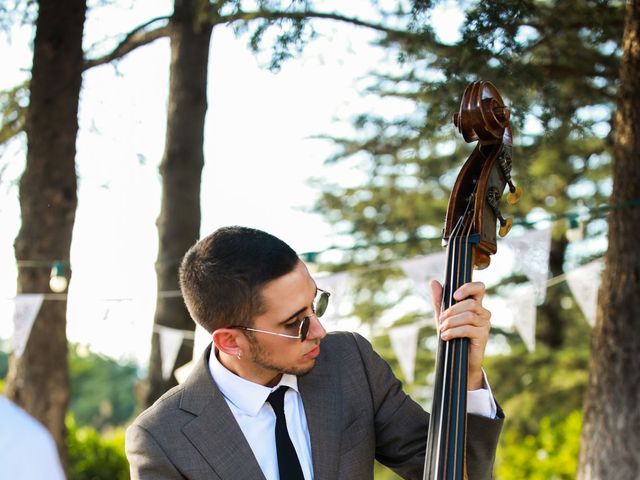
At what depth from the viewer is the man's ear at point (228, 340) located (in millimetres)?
2328

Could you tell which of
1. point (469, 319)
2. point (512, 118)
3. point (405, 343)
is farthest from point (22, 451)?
point (405, 343)

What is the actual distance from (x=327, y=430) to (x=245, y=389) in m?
0.24

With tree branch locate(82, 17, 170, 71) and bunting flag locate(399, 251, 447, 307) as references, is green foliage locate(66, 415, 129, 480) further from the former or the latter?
bunting flag locate(399, 251, 447, 307)

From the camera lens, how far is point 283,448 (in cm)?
227

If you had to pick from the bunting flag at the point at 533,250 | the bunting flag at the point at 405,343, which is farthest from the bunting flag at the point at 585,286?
the bunting flag at the point at 405,343

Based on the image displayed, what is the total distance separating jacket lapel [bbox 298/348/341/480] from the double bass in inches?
12.9

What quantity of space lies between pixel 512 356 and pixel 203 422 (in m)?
9.00

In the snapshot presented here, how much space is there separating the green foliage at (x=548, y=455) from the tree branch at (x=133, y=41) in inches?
195

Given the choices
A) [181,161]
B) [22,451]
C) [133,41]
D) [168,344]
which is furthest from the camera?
[133,41]

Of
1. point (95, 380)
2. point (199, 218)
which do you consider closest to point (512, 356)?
point (199, 218)

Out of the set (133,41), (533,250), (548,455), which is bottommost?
(548,455)

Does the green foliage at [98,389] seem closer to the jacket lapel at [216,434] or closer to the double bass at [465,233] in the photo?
the jacket lapel at [216,434]

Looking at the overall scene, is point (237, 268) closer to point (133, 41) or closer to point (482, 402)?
point (482, 402)

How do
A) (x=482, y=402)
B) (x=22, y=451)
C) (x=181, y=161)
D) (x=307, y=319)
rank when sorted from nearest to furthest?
(x=22, y=451) → (x=482, y=402) → (x=307, y=319) → (x=181, y=161)
